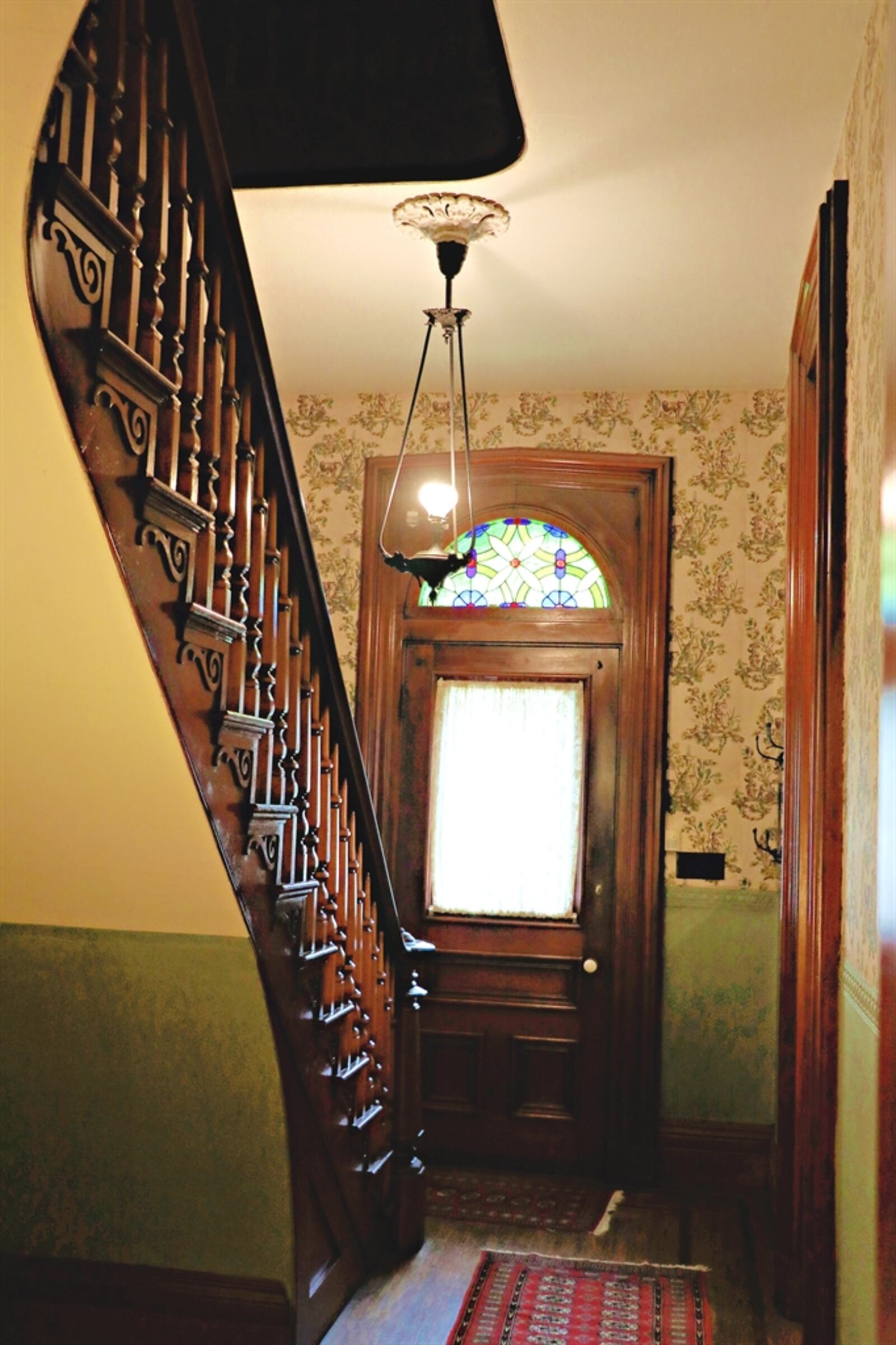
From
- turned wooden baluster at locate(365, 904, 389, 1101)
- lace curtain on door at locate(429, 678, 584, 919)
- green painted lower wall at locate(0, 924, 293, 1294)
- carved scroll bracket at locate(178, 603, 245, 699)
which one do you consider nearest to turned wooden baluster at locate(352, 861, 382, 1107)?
turned wooden baluster at locate(365, 904, 389, 1101)

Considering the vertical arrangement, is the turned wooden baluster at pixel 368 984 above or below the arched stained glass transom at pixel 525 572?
below

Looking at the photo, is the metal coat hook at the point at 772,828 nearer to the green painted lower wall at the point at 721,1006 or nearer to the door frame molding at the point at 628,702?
the green painted lower wall at the point at 721,1006

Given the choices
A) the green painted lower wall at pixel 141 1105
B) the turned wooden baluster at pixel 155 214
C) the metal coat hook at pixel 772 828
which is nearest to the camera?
the turned wooden baluster at pixel 155 214

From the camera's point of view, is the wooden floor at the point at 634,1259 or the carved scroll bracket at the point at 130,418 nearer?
the carved scroll bracket at the point at 130,418

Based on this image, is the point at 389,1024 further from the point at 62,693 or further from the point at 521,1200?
the point at 62,693

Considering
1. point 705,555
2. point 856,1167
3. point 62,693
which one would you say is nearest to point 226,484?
point 62,693

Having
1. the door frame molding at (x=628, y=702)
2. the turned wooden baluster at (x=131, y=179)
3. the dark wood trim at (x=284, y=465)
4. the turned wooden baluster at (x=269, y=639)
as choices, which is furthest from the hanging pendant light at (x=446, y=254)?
the turned wooden baluster at (x=131, y=179)

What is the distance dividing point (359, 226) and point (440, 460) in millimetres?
1644

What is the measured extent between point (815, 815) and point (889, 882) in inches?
84.5

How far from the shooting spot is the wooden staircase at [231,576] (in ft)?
6.35

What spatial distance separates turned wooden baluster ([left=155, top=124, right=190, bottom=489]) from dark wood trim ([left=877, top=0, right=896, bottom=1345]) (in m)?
1.26

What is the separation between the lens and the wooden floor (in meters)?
3.38

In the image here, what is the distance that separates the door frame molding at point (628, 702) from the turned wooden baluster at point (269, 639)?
8.02 ft

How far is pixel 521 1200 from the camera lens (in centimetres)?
465
